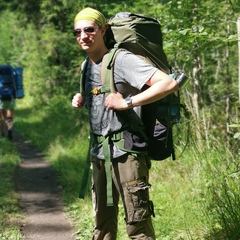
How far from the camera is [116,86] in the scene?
11.5ft

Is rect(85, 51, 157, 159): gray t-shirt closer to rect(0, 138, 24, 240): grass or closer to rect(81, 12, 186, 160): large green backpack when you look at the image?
rect(81, 12, 186, 160): large green backpack

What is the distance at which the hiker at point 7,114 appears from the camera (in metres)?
11.6

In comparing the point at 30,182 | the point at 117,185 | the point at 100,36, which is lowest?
the point at 30,182

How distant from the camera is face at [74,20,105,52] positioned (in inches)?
140

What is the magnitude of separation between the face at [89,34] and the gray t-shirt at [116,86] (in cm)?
16

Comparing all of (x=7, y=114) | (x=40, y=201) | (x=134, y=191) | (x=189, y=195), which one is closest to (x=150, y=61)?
(x=134, y=191)

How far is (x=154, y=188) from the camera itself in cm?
617

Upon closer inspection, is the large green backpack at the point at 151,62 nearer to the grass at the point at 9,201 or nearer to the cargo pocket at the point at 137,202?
the cargo pocket at the point at 137,202

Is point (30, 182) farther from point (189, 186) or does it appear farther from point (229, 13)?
point (229, 13)

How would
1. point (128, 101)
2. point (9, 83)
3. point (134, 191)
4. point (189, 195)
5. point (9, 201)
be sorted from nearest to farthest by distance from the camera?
point (128, 101)
point (134, 191)
point (189, 195)
point (9, 201)
point (9, 83)

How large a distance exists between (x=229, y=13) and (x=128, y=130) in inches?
230

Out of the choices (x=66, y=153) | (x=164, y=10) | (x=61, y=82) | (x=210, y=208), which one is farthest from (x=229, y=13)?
(x=61, y=82)

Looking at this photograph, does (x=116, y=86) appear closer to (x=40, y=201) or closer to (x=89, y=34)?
(x=89, y=34)

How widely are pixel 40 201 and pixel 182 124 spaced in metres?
2.42
